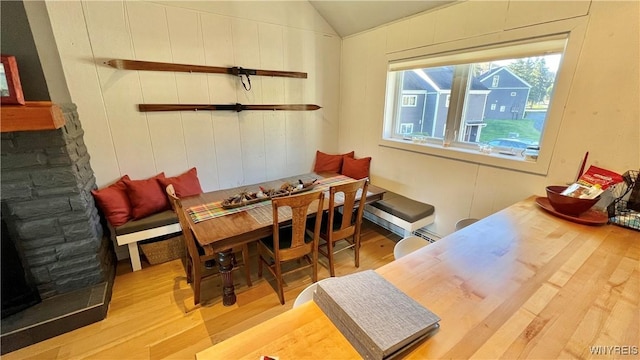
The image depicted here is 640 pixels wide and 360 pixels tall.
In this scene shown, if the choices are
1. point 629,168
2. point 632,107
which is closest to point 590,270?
point 629,168

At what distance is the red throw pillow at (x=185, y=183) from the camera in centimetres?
246

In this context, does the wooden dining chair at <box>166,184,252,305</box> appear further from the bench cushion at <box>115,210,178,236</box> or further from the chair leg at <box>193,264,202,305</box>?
the bench cushion at <box>115,210,178,236</box>

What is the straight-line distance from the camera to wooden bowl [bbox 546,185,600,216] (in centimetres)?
143

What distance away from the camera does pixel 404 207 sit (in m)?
2.56

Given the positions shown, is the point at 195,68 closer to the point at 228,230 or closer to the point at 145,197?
the point at 145,197

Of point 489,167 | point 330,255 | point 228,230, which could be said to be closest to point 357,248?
point 330,255

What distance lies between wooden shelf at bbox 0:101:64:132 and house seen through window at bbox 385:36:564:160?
279 cm

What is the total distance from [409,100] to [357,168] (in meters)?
0.96

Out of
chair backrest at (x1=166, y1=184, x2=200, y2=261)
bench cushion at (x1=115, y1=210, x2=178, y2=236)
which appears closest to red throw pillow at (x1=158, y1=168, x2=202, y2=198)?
bench cushion at (x1=115, y1=210, x2=178, y2=236)

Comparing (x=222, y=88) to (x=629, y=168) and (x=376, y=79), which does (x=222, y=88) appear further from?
(x=629, y=168)

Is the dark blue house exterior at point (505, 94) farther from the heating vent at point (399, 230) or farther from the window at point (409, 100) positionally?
the heating vent at point (399, 230)

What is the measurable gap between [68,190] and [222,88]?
5.03 feet

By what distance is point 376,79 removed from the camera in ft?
9.71

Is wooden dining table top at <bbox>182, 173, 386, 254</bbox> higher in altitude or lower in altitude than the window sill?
lower
